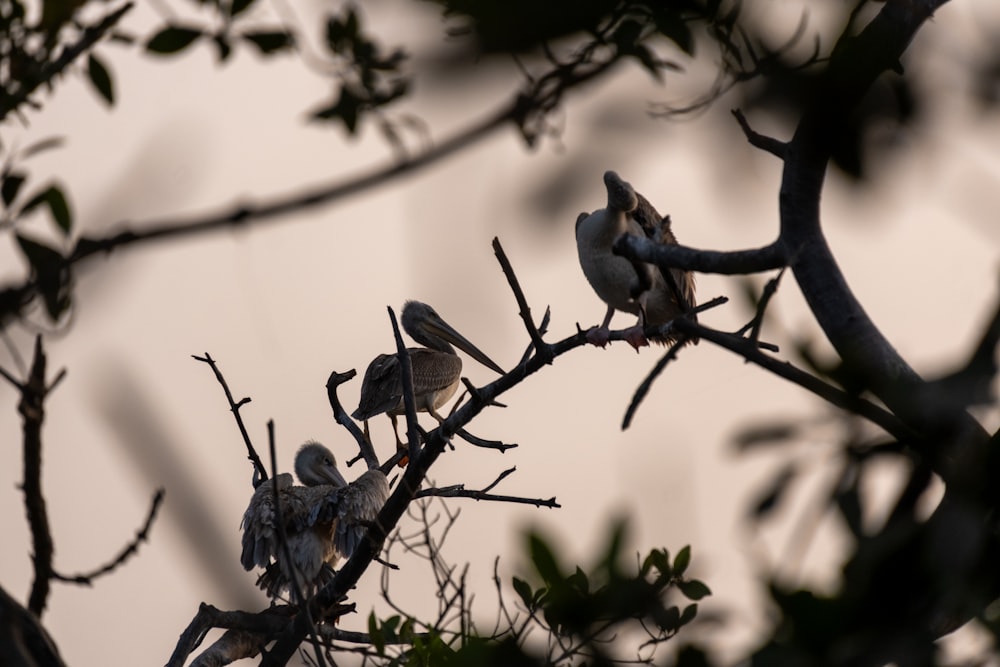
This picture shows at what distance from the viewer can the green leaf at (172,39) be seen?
96.7 inches

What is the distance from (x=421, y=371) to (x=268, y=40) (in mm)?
9083

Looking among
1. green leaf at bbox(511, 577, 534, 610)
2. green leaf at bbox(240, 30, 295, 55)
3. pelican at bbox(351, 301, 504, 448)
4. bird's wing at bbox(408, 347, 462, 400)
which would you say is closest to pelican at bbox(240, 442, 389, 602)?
pelican at bbox(351, 301, 504, 448)

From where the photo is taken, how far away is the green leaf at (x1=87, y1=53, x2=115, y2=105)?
3.32m

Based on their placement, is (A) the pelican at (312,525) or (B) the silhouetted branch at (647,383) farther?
(A) the pelican at (312,525)

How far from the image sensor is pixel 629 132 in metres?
1.38

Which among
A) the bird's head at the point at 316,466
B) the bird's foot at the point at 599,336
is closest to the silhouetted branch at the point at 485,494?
the bird's foot at the point at 599,336

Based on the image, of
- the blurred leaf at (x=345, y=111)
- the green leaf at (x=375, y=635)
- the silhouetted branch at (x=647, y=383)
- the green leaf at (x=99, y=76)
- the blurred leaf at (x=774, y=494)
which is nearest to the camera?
the blurred leaf at (x=774, y=494)

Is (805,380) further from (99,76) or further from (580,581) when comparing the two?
(99,76)

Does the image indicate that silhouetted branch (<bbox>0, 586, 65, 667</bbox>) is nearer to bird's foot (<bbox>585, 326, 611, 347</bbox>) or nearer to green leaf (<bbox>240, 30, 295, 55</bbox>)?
green leaf (<bbox>240, 30, 295, 55</bbox>)

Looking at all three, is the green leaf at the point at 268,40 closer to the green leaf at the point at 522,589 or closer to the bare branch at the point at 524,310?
the bare branch at the point at 524,310

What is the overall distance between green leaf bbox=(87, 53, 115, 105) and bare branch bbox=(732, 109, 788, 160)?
7.38 feet

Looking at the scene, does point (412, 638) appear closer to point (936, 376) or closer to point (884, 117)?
point (936, 376)

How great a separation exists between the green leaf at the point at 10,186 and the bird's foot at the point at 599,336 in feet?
10.6

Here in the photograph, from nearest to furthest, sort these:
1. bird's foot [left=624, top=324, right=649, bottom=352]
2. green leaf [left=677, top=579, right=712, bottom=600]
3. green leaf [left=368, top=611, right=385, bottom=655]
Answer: green leaf [left=677, top=579, right=712, bottom=600]
green leaf [left=368, top=611, right=385, bottom=655]
bird's foot [left=624, top=324, right=649, bottom=352]
